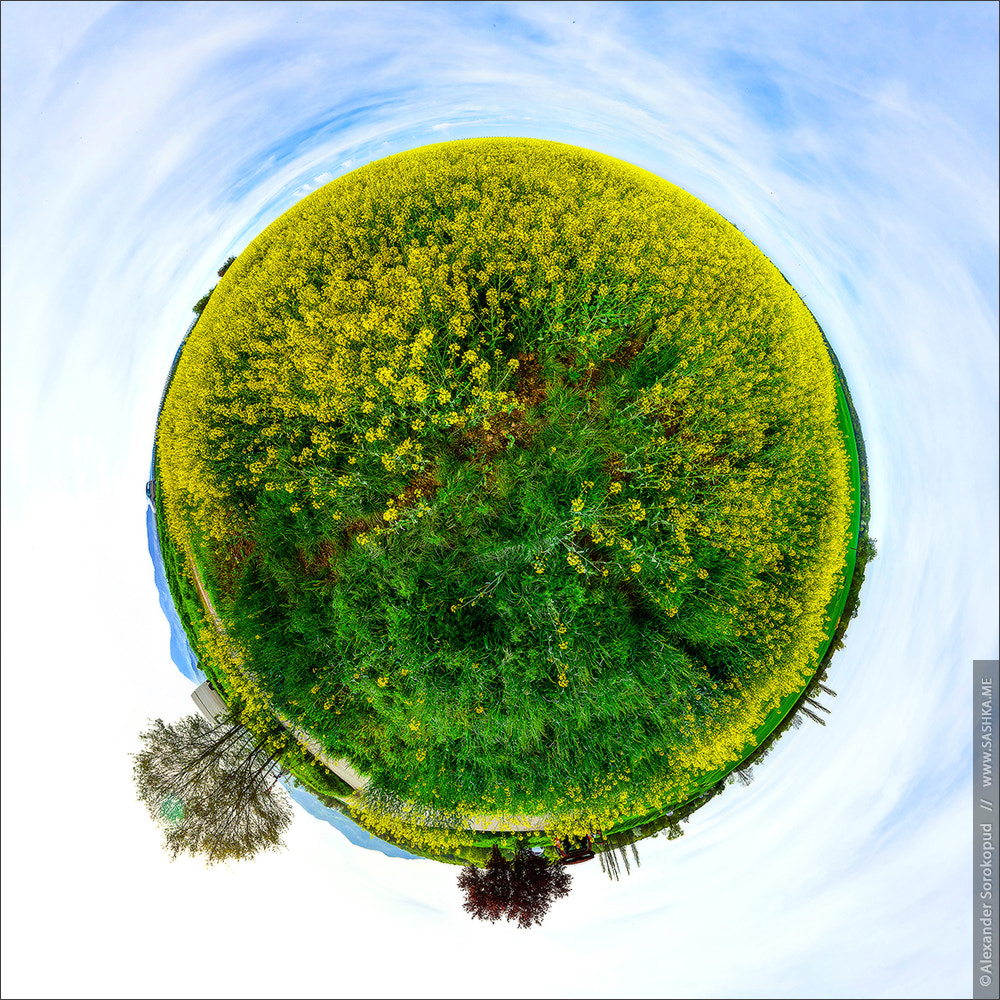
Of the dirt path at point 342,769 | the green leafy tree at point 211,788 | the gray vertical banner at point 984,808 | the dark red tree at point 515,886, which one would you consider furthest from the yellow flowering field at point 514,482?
the gray vertical banner at point 984,808

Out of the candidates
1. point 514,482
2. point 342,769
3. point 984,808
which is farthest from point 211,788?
point 984,808

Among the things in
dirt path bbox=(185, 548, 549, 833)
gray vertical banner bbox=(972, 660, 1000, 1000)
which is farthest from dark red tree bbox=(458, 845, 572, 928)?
gray vertical banner bbox=(972, 660, 1000, 1000)

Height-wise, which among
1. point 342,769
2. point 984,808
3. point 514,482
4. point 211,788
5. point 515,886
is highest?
point 514,482

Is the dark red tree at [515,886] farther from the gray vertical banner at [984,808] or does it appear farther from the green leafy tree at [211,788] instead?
the gray vertical banner at [984,808]

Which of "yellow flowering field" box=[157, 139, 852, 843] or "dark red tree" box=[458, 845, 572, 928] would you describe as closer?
"yellow flowering field" box=[157, 139, 852, 843]

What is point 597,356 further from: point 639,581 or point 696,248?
point 639,581

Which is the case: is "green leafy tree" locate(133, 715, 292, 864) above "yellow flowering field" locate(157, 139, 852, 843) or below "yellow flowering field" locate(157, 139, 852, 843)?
below

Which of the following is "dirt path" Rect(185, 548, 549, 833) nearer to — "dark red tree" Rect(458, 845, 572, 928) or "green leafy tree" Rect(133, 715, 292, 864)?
"green leafy tree" Rect(133, 715, 292, 864)

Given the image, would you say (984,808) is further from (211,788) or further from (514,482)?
(211,788)
